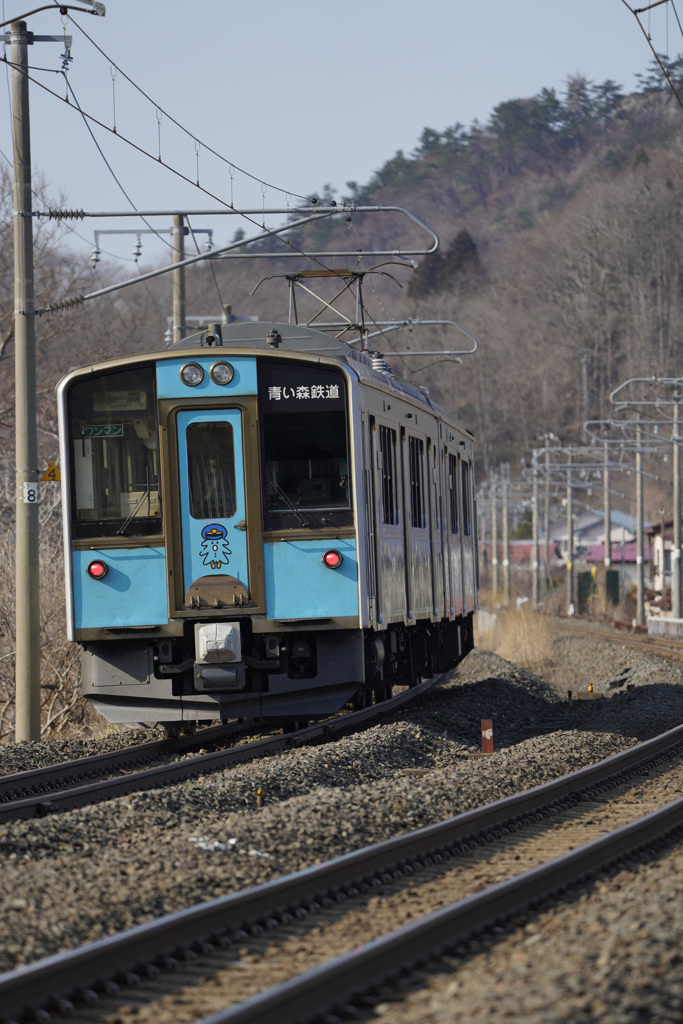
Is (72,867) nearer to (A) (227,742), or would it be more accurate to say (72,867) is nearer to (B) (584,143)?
(A) (227,742)

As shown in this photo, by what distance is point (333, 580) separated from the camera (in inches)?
450

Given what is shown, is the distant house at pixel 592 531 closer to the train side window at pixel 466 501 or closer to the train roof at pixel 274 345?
the train side window at pixel 466 501

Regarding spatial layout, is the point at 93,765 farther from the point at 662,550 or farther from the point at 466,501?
the point at 662,550

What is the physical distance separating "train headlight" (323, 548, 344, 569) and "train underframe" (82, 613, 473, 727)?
27.0 inches

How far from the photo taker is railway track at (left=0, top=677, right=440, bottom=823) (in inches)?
369

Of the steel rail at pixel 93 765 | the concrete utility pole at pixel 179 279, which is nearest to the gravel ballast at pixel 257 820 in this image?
the steel rail at pixel 93 765

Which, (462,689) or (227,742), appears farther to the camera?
(462,689)

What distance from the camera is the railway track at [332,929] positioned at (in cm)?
486

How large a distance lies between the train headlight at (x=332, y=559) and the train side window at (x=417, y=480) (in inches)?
102

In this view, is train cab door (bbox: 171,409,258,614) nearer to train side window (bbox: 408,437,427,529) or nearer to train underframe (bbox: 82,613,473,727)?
train underframe (bbox: 82,613,473,727)

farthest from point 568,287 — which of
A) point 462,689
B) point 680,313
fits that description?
point 462,689

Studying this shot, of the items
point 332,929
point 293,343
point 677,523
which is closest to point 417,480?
point 293,343

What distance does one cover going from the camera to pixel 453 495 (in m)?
17.3

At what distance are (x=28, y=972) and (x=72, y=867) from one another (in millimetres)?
2131
